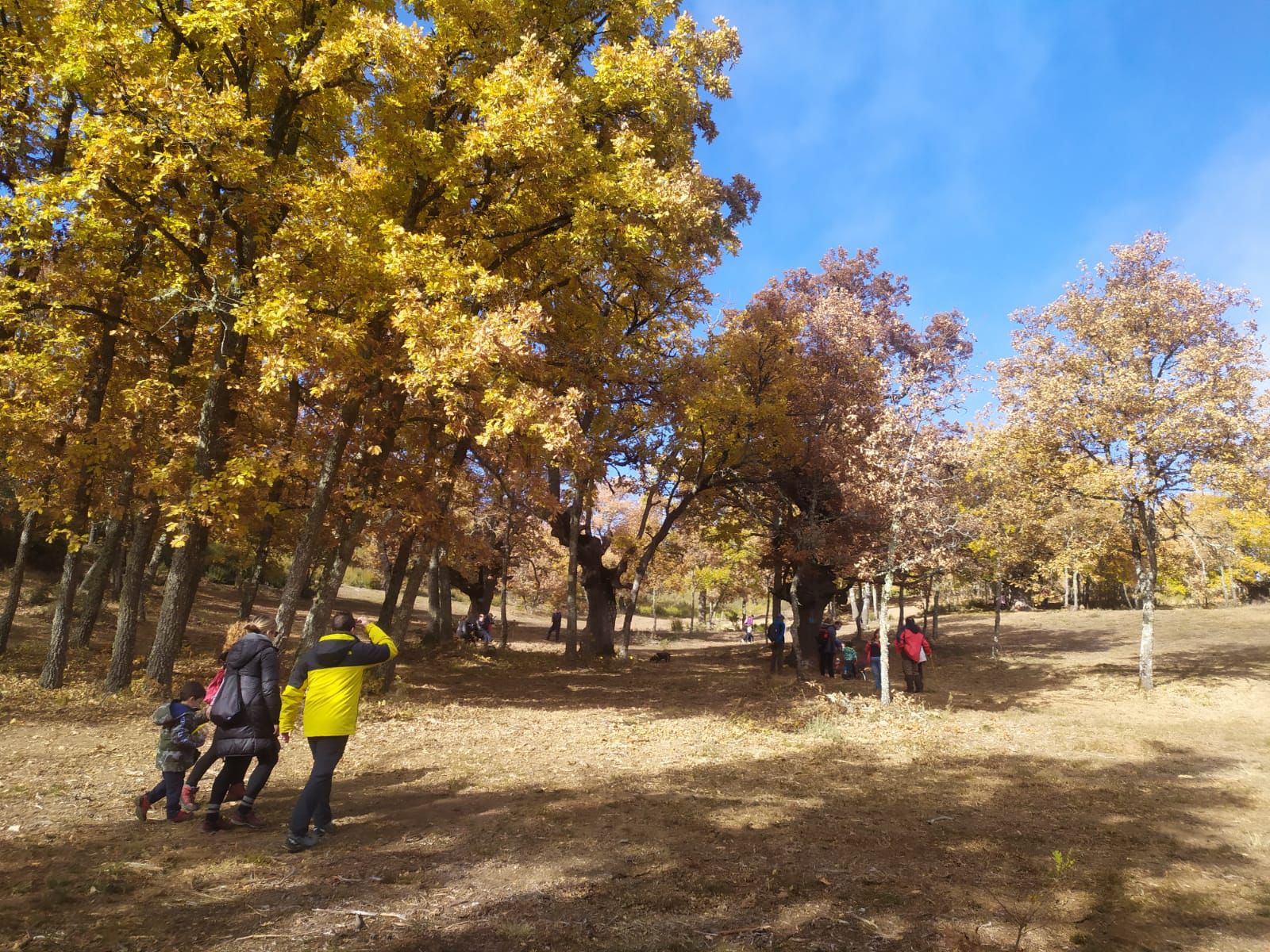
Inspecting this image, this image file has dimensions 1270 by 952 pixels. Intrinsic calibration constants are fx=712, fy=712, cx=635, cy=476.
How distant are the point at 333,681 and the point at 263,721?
0.86 m

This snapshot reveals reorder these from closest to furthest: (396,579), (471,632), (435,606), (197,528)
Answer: (197,528)
(396,579)
(435,606)
(471,632)

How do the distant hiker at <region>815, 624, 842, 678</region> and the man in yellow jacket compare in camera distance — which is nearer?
the man in yellow jacket

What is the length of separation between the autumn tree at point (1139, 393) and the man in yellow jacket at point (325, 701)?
1624cm

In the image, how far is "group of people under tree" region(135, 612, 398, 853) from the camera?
216 inches

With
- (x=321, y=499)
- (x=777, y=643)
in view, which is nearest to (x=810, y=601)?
(x=777, y=643)

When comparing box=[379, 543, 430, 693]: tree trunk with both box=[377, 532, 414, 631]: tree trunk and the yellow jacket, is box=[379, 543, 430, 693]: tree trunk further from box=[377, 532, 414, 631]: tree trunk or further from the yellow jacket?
the yellow jacket

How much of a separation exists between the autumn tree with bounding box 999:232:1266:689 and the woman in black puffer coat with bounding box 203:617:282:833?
16787 millimetres

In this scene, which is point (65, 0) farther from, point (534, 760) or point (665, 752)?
point (665, 752)

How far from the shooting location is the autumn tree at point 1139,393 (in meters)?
15.8

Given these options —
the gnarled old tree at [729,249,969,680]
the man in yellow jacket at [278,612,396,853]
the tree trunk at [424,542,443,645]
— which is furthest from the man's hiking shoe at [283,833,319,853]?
the tree trunk at [424,542,443,645]

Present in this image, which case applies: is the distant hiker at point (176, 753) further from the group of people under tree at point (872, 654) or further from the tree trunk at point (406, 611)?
the group of people under tree at point (872, 654)

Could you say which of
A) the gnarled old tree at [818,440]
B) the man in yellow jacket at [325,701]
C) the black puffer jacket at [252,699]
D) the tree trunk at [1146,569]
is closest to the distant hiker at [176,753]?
the black puffer jacket at [252,699]

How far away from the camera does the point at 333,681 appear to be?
5598 mm

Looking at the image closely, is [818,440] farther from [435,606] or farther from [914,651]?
[435,606]
